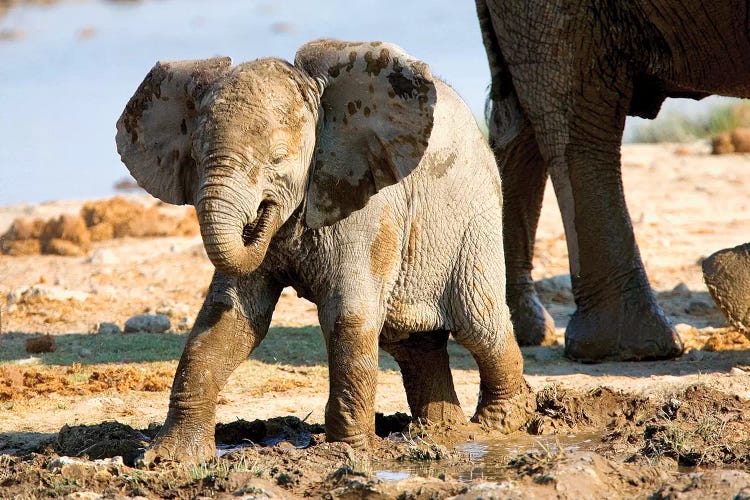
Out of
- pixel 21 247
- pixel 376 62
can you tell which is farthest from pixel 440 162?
pixel 21 247

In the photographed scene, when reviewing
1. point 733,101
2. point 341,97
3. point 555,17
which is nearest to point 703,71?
point 555,17

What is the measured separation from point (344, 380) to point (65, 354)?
9.13 feet

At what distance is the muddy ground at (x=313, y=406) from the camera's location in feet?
15.1

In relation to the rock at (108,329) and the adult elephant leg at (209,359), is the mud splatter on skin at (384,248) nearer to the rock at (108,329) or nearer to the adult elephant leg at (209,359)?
the adult elephant leg at (209,359)

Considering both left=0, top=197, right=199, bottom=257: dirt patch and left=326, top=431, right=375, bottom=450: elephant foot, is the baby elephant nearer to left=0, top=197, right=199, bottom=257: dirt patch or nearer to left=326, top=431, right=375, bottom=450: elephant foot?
left=326, top=431, right=375, bottom=450: elephant foot

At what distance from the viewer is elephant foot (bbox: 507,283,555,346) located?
774cm

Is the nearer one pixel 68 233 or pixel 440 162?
pixel 440 162

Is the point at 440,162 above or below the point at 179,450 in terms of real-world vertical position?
above

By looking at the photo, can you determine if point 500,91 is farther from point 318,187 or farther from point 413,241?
point 318,187

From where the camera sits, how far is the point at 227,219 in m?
4.36

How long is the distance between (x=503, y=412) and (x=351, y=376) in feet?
3.24

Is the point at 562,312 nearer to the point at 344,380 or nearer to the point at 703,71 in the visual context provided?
the point at 703,71

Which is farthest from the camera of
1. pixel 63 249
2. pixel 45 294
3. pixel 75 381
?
pixel 63 249

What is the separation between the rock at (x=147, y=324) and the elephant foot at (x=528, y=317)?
1908 millimetres
